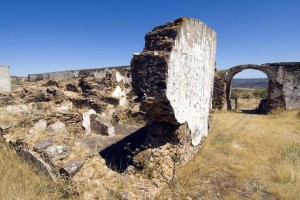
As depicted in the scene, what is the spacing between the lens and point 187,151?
185 inches

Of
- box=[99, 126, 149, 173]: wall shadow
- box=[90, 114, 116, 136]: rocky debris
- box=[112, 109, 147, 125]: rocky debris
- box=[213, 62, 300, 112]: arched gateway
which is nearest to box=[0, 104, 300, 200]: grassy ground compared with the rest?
box=[99, 126, 149, 173]: wall shadow

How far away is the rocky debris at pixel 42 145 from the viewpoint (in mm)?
3641

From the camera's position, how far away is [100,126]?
7.52 metres

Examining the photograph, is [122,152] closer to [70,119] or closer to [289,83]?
[70,119]

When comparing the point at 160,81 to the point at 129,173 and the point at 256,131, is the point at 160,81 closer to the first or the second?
the point at 129,173

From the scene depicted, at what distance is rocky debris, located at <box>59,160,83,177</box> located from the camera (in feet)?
10.5

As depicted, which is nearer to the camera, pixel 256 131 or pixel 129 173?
pixel 129 173

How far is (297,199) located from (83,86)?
409 inches

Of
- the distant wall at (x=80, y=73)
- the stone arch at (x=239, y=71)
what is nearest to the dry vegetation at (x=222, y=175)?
the stone arch at (x=239, y=71)

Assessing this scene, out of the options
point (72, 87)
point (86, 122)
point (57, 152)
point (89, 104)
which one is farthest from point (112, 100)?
point (57, 152)

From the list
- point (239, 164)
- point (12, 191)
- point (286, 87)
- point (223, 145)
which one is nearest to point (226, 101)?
point (286, 87)

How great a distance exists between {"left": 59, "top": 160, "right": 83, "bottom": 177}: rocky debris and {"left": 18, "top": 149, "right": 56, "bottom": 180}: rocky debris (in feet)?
0.50

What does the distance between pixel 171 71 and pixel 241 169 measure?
253cm

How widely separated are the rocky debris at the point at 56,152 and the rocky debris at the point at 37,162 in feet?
0.42
